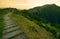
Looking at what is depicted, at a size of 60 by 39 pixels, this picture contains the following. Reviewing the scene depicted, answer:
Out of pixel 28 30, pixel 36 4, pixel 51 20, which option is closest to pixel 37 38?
pixel 28 30

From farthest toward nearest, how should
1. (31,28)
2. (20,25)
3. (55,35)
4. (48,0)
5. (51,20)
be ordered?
(48,0)
(51,20)
(20,25)
(31,28)
(55,35)

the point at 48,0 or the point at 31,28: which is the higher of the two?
the point at 48,0

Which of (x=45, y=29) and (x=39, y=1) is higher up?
(x=39, y=1)

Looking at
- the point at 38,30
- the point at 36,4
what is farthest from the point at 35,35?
the point at 36,4

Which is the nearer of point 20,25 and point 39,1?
point 20,25

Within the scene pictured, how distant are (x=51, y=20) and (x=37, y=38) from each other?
97 cm

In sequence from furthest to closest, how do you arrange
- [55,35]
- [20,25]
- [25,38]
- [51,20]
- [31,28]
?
[51,20] → [20,25] → [31,28] → [55,35] → [25,38]

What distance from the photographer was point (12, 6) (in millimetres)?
3207

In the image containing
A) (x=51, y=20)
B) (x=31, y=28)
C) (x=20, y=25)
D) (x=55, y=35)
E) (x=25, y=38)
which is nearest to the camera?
(x=25, y=38)

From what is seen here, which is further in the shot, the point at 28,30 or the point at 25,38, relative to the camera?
the point at 28,30

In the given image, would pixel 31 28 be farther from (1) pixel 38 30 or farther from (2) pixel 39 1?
(2) pixel 39 1

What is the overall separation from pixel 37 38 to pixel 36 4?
1837 mm

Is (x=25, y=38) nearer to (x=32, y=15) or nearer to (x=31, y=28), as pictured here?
(x=31, y=28)

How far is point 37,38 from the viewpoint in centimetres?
142
